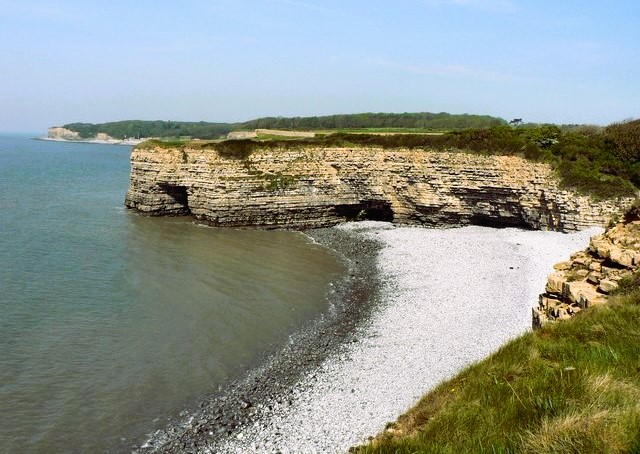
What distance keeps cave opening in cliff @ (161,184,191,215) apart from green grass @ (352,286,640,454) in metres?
45.3

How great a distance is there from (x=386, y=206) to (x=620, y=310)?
3905 cm

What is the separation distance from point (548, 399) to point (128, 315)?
2158cm

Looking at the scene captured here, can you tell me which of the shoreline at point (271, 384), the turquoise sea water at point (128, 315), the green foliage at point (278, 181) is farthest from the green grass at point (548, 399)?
the green foliage at point (278, 181)

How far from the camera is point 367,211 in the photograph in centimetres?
4931

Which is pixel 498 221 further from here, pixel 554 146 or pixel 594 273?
pixel 594 273

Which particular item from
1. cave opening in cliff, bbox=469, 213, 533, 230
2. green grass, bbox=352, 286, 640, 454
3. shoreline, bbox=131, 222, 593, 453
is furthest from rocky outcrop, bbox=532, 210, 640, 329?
cave opening in cliff, bbox=469, 213, 533, 230

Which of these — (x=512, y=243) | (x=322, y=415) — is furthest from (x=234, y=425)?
(x=512, y=243)

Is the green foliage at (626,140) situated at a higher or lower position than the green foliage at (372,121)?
lower

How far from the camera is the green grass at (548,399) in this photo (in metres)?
5.49

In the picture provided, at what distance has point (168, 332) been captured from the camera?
72.4 ft

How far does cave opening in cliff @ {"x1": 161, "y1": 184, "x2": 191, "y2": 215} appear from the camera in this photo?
50344 millimetres

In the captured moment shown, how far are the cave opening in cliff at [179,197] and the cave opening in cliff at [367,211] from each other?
16.8 metres

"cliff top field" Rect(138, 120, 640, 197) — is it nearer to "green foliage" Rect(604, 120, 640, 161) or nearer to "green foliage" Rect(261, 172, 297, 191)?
"green foliage" Rect(604, 120, 640, 161)

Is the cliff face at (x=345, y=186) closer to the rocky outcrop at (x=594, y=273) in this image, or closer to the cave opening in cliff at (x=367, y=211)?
the cave opening in cliff at (x=367, y=211)
